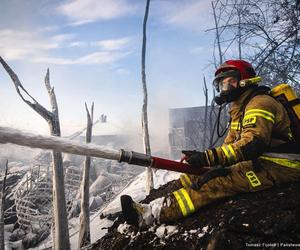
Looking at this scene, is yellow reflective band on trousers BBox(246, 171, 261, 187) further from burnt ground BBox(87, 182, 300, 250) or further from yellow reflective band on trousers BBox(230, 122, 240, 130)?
yellow reflective band on trousers BBox(230, 122, 240, 130)

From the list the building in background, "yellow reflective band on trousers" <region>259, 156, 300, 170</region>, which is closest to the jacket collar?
"yellow reflective band on trousers" <region>259, 156, 300, 170</region>

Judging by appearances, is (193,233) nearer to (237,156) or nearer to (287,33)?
(237,156)

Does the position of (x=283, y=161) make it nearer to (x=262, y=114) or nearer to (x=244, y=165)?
(x=244, y=165)

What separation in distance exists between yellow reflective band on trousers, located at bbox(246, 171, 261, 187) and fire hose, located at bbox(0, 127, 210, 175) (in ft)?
2.13

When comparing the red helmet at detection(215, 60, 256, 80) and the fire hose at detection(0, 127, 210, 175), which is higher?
the red helmet at detection(215, 60, 256, 80)

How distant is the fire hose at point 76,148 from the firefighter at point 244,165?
0.29m

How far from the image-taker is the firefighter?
10.2 ft

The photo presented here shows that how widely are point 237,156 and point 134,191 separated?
34.2 ft

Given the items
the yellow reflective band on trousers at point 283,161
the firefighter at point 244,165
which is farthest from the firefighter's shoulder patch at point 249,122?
the yellow reflective band on trousers at point 283,161

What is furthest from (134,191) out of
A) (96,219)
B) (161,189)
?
(161,189)

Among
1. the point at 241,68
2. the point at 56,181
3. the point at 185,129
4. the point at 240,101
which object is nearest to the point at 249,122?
the point at 240,101

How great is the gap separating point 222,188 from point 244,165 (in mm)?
360

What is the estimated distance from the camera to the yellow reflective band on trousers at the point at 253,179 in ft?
10.5

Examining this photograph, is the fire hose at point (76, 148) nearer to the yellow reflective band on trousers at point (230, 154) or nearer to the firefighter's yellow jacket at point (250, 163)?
the firefighter's yellow jacket at point (250, 163)
